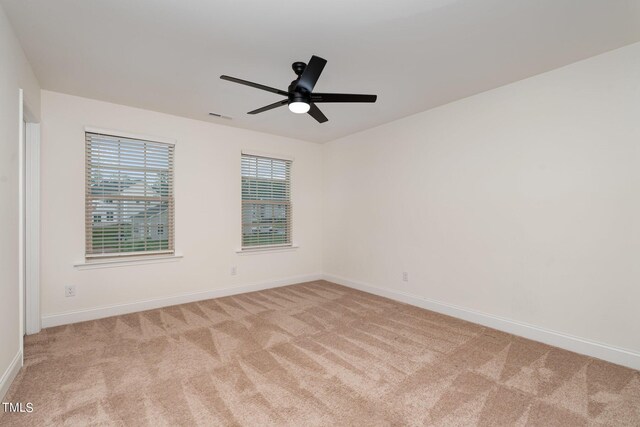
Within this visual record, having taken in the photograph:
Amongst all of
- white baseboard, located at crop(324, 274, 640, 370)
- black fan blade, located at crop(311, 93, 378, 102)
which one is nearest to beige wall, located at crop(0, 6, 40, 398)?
black fan blade, located at crop(311, 93, 378, 102)

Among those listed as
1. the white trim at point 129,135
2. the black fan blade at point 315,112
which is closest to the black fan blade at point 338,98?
the black fan blade at point 315,112

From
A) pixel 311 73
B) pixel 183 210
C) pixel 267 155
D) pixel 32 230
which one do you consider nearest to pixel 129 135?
pixel 183 210

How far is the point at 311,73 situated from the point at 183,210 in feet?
9.31

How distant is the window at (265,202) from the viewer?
479 centimetres

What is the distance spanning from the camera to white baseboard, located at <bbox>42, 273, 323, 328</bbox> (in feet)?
10.7

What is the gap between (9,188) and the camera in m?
2.11

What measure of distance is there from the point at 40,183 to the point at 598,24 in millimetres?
5213

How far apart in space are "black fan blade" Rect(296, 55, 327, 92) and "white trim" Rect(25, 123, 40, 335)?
291 cm

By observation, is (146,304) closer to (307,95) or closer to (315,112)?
(315,112)

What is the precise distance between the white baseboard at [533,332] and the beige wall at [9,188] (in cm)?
393

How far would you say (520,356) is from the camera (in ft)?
8.43

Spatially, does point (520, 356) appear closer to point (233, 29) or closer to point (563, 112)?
point (563, 112)

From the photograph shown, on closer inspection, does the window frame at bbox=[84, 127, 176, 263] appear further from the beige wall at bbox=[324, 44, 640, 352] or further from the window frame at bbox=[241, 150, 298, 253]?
the beige wall at bbox=[324, 44, 640, 352]

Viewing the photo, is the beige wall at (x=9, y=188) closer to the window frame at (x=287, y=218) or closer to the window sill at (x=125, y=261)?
the window sill at (x=125, y=261)
